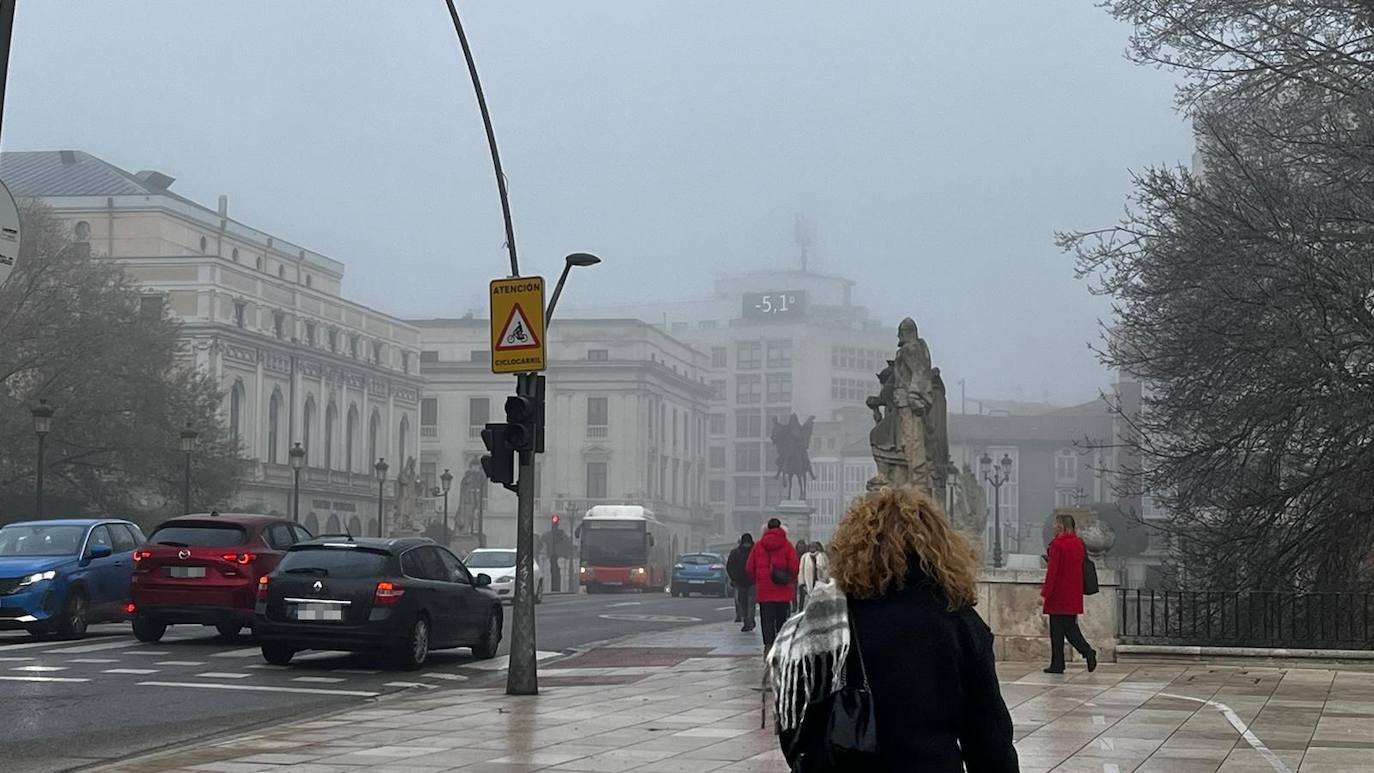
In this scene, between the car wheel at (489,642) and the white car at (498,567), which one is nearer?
the car wheel at (489,642)

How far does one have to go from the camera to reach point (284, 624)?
2050cm

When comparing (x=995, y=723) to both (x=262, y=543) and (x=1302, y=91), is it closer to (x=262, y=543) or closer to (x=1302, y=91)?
(x=262, y=543)

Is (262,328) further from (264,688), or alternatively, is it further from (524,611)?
(524,611)

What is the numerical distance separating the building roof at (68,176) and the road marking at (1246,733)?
86271 millimetres

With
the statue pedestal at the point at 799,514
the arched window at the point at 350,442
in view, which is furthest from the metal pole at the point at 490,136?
the arched window at the point at 350,442

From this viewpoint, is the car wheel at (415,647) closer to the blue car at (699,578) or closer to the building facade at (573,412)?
the blue car at (699,578)

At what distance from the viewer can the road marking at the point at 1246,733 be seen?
37.9ft

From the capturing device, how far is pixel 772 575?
21891mm

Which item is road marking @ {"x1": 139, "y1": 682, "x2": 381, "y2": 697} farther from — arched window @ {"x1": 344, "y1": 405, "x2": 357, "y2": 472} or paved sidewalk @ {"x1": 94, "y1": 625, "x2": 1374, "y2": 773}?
arched window @ {"x1": 344, "y1": 405, "x2": 357, "y2": 472}

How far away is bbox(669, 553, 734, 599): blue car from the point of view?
2675 inches

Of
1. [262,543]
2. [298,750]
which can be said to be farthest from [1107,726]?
[262,543]

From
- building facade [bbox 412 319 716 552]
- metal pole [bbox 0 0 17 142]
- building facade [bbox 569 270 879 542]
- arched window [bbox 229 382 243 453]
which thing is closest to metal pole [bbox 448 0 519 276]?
metal pole [bbox 0 0 17 142]

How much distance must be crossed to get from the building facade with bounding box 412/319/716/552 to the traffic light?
379ft

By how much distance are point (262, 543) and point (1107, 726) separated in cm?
1345
